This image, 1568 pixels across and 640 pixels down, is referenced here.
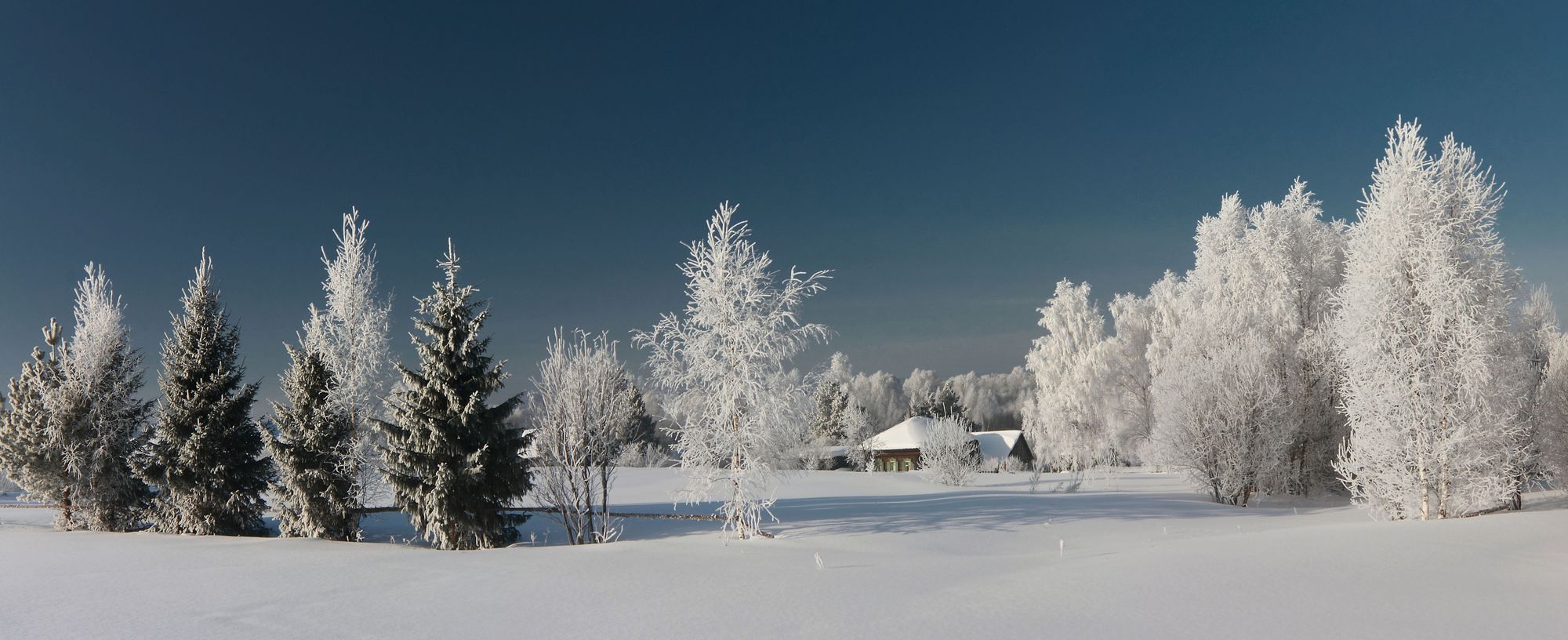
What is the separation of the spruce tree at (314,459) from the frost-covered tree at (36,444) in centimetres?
675

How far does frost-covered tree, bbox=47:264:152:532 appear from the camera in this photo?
63.0 ft

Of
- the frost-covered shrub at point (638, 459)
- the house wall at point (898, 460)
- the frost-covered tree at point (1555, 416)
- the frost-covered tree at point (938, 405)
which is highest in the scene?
the frost-covered tree at point (938, 405)

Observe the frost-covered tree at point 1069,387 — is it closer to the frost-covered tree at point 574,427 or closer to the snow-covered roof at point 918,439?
the snow-covered roof at point 918,439

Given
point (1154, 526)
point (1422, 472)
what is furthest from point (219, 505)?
point (1422, 472)

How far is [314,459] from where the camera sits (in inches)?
662

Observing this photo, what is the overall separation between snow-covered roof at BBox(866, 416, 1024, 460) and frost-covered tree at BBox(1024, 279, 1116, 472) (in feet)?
26.2

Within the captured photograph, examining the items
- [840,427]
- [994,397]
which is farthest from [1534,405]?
[994,397]

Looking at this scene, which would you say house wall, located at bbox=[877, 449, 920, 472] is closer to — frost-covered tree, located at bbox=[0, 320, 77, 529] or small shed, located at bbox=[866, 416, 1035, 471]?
small shed, located at bbox=[866, 416, 1035, 471]

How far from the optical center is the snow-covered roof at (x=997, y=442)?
192ft

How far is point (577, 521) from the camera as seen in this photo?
1777 centimetres

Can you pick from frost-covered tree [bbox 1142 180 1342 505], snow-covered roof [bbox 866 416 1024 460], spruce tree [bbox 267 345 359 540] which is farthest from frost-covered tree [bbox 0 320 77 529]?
snow-covered roof [bbox 866 416 1024 460]

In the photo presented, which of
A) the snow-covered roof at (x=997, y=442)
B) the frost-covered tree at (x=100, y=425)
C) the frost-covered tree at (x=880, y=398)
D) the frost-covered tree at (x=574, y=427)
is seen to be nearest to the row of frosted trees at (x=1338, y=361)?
the snow-covered roof at (x=997, y=442)

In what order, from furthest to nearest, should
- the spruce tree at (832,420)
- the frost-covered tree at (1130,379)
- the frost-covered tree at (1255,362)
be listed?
the spruce tree at (832,420) < the frost-covered tree at (1130,379) < the frost-covered tree at (1255,362)

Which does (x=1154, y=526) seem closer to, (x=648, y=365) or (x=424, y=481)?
(x=648, y=365)
